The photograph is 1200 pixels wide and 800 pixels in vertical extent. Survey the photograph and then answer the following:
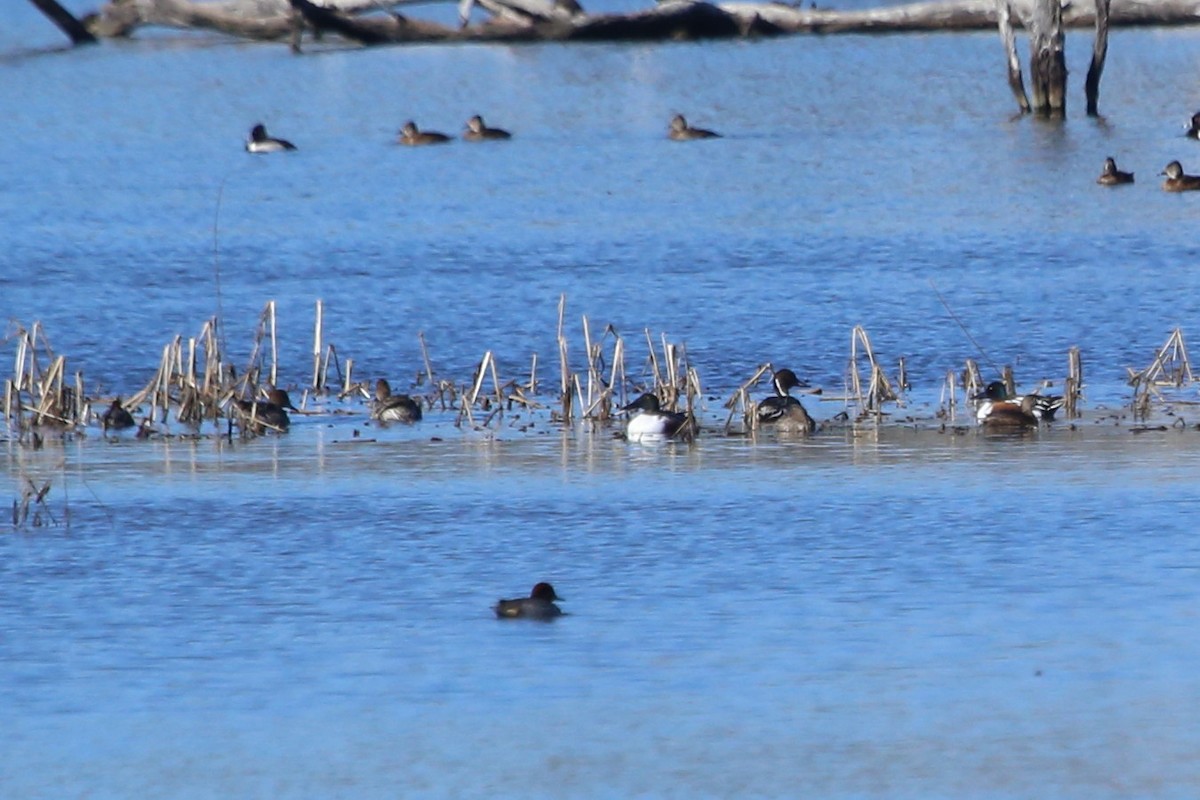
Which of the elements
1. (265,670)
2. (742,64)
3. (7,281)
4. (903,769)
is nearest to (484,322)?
(7,281)

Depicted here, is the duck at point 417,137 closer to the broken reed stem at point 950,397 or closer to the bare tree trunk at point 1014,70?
the bare tree trunk at point 1014,70

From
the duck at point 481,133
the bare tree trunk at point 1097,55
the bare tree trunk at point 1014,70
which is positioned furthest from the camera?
the bare tree trunk at point 1014,70

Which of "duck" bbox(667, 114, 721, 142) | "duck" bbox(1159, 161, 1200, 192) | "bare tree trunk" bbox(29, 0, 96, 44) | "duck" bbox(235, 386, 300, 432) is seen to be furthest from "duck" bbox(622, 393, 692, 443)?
"bare tree trunk" bbox(29, 0, 96, 44)

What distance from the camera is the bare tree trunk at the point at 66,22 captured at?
4903cm

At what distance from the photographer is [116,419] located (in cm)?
1370

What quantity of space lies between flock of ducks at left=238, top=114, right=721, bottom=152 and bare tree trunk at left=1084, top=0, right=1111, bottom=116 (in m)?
5.61

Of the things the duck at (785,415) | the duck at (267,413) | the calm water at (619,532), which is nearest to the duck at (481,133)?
the calm water at (619,532)

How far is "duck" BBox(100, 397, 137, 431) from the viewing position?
13.7 metres

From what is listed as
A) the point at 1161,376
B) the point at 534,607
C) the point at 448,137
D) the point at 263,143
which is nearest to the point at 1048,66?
the point at 448,137

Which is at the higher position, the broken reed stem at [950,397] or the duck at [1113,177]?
the duck at [1113,177]

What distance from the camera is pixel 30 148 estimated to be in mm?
33531

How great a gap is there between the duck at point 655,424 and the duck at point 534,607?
418 cm

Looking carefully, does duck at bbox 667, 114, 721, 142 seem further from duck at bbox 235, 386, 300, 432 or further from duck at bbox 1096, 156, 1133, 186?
duck at bbox 235, 386, 300, 432

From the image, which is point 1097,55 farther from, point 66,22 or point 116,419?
point 66,22
